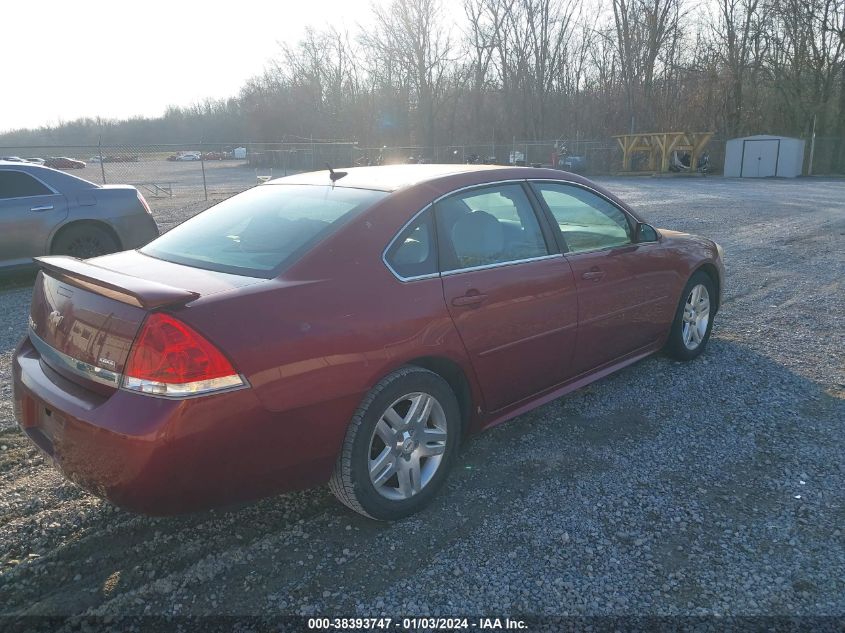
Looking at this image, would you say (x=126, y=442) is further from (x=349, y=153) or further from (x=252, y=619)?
(x=349, y=153)

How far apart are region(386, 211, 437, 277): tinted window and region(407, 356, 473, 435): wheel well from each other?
1.36ft

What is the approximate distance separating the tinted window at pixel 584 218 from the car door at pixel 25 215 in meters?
6.38

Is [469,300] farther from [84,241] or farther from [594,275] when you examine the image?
[84,241]

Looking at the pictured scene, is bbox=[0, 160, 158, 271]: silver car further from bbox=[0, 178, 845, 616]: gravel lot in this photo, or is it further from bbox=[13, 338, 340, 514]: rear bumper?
bbox=[13, 338, 340, 514]: rear bumper

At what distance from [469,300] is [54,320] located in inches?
74.1

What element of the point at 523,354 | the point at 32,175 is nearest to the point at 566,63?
the point at 32,175

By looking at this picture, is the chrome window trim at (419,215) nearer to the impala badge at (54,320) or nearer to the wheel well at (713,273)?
the impala badge at (54,320)

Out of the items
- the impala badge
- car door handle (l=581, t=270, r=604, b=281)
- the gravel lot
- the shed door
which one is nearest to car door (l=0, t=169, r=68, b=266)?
the gravel lot

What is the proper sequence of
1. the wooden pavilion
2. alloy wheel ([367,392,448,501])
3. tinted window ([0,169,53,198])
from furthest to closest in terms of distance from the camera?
the wooden pavilion, tinted window ([0,169,53,198]), alloy wheel ([367,392,448,501])

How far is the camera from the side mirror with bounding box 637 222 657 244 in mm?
4297

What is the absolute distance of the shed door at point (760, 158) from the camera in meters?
30.8

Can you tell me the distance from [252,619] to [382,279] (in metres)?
1.46

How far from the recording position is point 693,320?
4.95 meters

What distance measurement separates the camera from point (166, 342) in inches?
90.0
